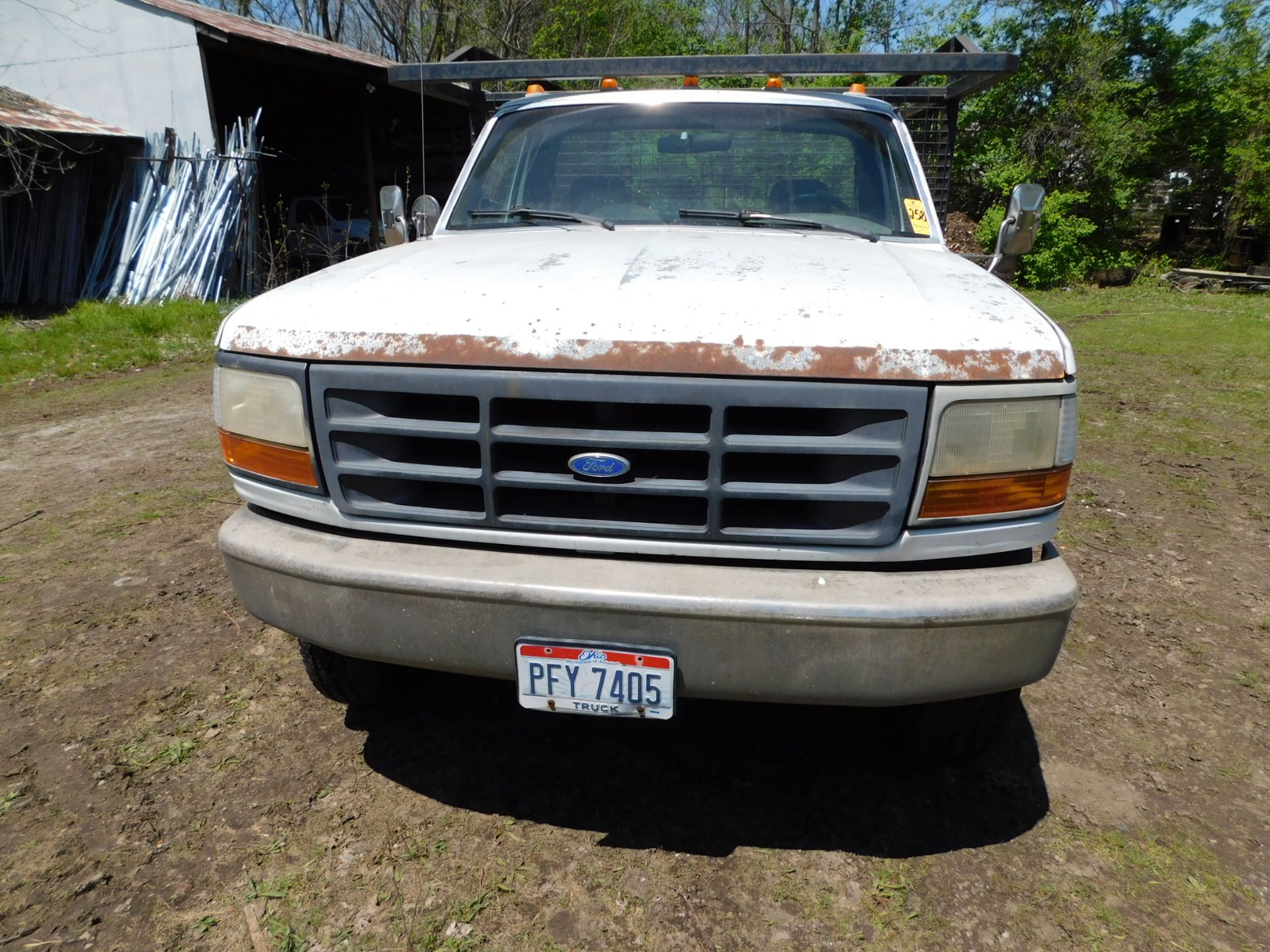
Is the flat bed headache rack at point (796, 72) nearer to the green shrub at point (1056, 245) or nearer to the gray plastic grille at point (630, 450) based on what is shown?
the gray plastic grille at point (630, 450)

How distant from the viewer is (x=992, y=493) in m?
1.94

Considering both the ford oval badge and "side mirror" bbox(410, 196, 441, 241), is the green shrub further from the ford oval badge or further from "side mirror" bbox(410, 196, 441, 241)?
the ford oval badge

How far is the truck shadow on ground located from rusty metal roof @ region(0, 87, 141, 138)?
11459 millimetres

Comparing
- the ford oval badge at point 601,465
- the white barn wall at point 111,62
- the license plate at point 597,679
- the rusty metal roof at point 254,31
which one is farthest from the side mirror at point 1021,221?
the white barn wall at point 111,62

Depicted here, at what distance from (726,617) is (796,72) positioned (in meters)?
2.55

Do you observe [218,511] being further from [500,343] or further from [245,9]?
[245,9]

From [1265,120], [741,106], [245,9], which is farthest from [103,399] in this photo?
[245,9]

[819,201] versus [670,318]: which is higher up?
[819,201]

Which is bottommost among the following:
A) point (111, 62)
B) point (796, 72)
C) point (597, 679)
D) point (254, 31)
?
point (597, 679)

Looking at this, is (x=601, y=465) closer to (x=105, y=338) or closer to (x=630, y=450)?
(x=630, y=450)

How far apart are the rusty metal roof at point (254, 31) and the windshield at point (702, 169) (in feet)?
27.2

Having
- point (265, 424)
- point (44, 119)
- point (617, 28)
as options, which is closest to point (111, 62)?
point (44, 119)

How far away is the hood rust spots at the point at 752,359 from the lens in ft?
6.01

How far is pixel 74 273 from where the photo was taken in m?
11.7
